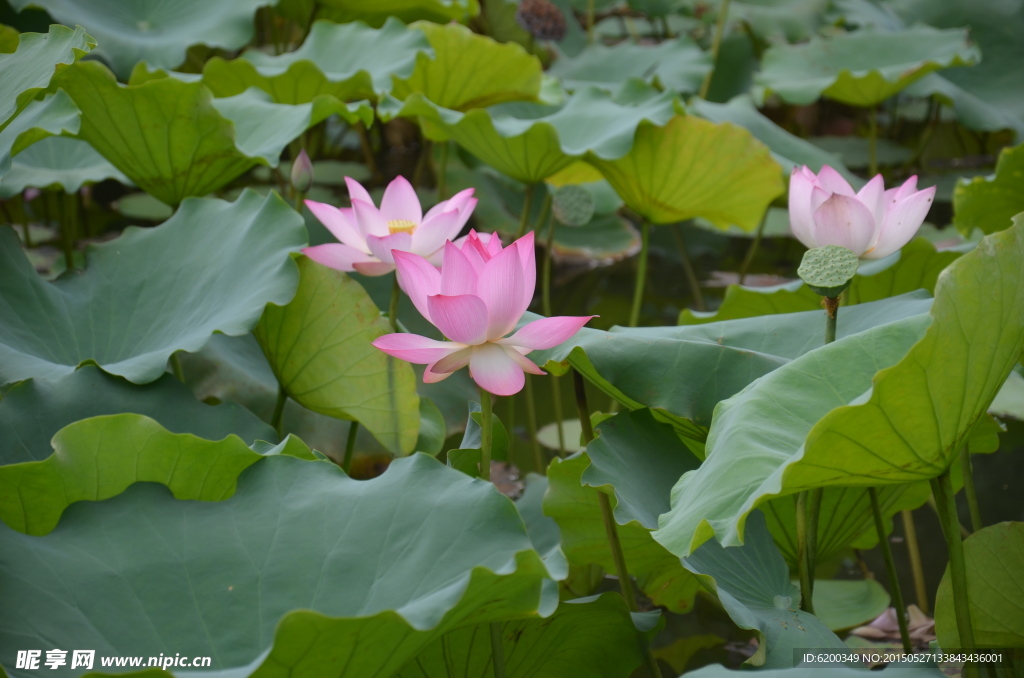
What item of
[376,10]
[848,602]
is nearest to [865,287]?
[848,602]

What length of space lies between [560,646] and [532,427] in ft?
3.03

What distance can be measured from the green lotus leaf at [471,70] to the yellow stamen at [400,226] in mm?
866

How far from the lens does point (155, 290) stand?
1.23 meters

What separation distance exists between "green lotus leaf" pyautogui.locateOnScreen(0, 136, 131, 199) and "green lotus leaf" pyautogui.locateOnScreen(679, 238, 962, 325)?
4.03 ft

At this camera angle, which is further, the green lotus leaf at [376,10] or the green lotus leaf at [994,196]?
the green lotus leaf at [376,10]

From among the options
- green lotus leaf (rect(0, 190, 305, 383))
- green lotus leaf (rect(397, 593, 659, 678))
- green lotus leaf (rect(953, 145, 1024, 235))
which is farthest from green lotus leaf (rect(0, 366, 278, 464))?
green lotus leaf (rect(953, 145, 1024, 235))

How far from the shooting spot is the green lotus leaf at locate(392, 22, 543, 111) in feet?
6.43

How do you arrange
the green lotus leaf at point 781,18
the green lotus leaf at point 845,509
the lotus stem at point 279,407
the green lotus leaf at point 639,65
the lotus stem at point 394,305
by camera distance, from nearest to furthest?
the green lotus leaf at point 845,509 < the lotus stem at point 394,305 < the lotus stem at point 279,407 < the green lotus leaf at point 639,65 < the green lotus leaf at point 781,18

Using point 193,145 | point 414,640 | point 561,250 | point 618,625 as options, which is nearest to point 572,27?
point 561,250

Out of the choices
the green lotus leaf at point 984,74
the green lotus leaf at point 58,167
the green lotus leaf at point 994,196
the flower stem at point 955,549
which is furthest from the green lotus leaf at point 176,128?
the green lotus leaf at point 984,74

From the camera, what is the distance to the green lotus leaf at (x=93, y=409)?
962 millimetres

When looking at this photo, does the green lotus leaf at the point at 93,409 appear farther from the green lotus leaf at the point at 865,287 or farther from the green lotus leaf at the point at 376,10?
the green lotus leaf at the point at 376,10

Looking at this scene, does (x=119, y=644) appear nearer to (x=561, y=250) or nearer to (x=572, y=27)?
(x=561, y=250)

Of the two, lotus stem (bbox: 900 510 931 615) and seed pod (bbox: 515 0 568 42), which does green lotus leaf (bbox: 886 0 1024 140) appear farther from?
lotus stem (bbox: 900 510 931 615)
